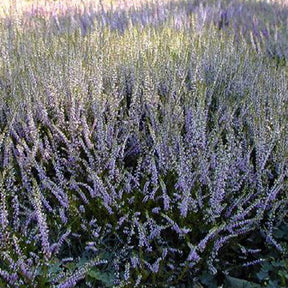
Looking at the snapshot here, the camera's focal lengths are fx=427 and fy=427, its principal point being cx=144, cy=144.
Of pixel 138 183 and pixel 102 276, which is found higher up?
pixel 138 183

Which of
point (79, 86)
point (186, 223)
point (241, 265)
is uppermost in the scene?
point (79, 86)

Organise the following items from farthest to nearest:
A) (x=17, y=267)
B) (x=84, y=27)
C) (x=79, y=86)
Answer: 1. (x=84, y=27)
2. (x=79, y=86)
3. (x=17, y=267)

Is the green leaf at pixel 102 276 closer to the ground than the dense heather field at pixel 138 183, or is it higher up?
closer to the ground

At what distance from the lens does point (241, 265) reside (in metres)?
2.10

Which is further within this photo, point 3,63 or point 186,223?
point 3,63

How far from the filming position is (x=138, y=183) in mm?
2244

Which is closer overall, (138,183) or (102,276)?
(102,276)

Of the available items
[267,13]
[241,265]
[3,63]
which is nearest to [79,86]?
[3,63]

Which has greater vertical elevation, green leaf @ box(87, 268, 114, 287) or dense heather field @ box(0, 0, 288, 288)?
dense heather field @ box(0, 0, 288, 288)

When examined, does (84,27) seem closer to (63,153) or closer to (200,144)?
(63,153)

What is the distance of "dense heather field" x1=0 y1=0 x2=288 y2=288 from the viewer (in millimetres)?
2012

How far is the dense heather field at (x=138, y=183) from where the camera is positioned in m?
2.01

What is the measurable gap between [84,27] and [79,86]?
2470 millimetres

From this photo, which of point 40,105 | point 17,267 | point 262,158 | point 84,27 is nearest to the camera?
point 17,267
